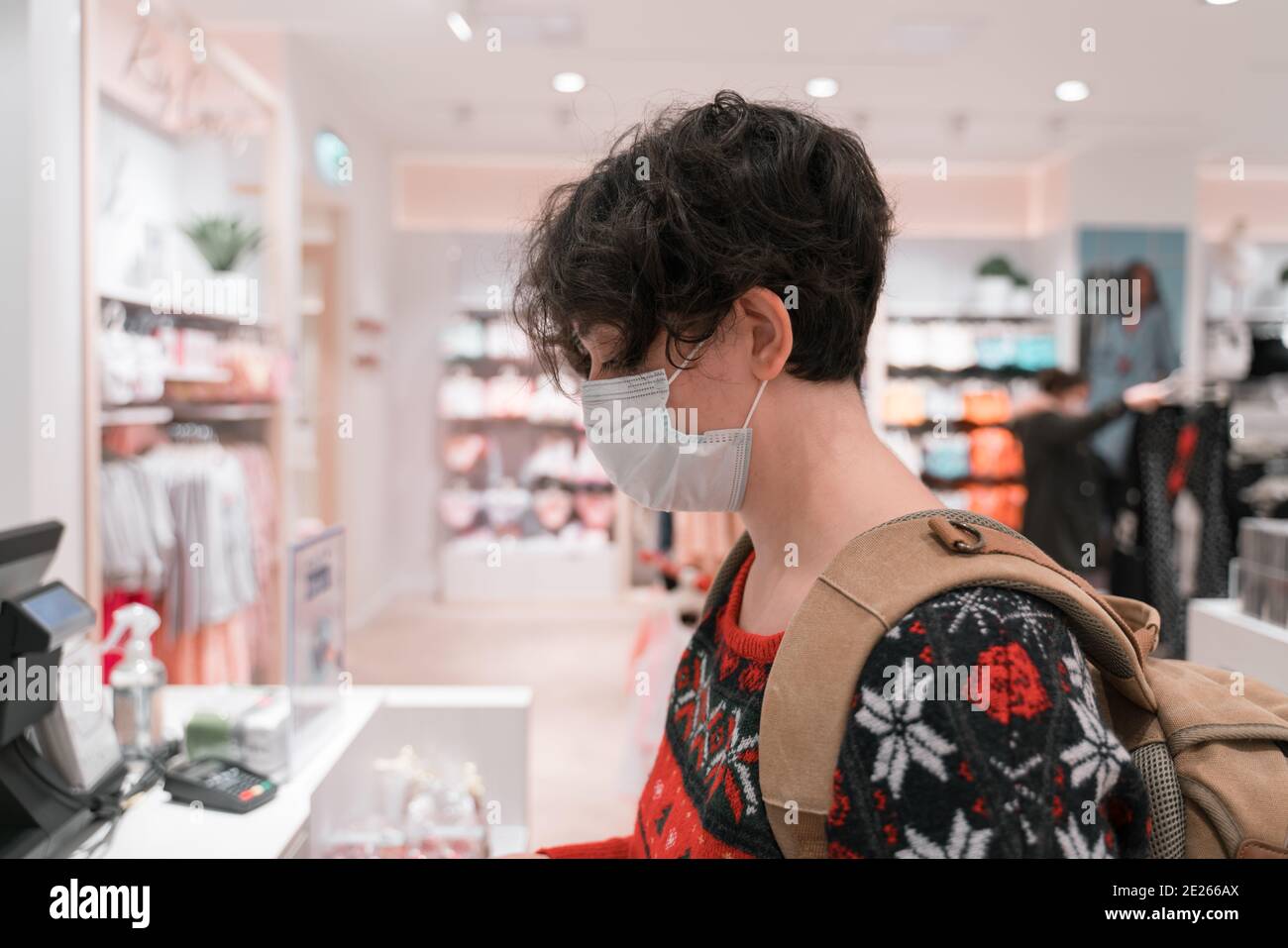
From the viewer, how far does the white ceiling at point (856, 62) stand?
4543 millimetres

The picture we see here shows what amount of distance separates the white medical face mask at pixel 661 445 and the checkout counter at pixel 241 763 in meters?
0.96

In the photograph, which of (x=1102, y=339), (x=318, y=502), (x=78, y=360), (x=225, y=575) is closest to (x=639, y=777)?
(x=225, y=575)

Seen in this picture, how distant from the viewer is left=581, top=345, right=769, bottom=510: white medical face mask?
972mm

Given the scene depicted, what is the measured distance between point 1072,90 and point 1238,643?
485 cm

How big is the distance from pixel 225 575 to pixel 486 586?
3589 millimetres

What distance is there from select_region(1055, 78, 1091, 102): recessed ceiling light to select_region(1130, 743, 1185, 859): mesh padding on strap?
5.81 m

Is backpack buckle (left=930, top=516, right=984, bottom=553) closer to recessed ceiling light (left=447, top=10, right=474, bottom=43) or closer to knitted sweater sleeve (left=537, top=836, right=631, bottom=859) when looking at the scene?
knitted sweater sleeve (left=537, top=836, right=631, bottom=859)

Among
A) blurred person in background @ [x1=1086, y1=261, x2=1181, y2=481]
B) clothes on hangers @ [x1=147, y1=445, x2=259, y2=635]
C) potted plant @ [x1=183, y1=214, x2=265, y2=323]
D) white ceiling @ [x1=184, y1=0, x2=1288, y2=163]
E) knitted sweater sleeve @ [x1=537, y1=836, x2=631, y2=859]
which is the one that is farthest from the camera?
blurred person in background @ [x1=1086, y1=261, x2=1181, y2=481]

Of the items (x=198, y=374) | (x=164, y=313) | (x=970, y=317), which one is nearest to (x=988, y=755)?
(x=198, y=374)

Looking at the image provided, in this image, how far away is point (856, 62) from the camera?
5273 mm

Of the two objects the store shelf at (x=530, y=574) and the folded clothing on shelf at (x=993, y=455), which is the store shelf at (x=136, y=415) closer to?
the store shelf at (x=530, y=574)

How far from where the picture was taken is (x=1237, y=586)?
223 centimetres

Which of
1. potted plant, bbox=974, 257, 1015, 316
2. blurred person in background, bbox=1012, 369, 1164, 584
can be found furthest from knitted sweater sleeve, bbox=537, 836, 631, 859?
potted plant, bbox=974, 257, 1015, 316

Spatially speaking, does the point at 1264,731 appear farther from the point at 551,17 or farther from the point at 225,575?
the point at 551,17
